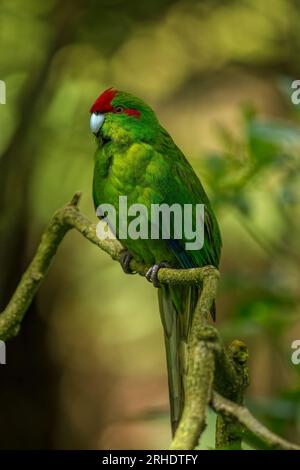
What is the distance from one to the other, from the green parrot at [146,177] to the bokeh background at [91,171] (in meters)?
1.19

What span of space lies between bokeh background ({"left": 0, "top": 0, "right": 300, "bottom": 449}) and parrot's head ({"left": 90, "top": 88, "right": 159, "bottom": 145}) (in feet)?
4.22

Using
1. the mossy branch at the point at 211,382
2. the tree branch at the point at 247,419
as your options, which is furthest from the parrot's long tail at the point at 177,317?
the tree branch at the point at 247,419

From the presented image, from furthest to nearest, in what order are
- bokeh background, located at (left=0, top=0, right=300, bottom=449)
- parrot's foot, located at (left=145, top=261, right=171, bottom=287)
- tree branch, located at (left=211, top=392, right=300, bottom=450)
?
bokeh background, located at (left=0, top=0, right=300, bottom=449) < parrot's foot, located at (left=145, top=261, right=171, bottom=287) < tree branch, located at (left=211, top=392, right=300, bottom=450)

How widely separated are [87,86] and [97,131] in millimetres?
2039

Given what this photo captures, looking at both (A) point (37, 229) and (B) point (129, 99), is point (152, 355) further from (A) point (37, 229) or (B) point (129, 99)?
(B) point (129, 99)

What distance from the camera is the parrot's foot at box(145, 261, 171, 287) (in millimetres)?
2068

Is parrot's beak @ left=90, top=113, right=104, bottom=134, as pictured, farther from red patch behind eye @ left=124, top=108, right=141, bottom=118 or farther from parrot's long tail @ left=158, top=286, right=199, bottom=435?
parrot's long tail @ left=158, top=286, right=199, bottom=435

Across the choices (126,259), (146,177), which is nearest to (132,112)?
(146,177)

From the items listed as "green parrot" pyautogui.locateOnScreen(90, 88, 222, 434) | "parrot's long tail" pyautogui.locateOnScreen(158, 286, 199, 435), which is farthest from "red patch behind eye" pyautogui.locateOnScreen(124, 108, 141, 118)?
"parrot's long tail" pyautogui.locateOnScreen(158, 286, 199, 435)

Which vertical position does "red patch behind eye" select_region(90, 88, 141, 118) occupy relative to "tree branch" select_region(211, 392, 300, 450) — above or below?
above

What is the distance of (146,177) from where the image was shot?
211 cm

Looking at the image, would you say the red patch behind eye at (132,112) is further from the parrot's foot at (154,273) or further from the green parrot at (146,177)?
the parrot's foot at (154,273)

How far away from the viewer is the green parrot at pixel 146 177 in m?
2.11
